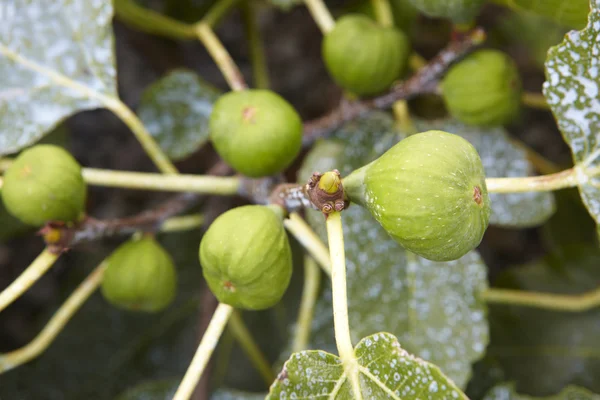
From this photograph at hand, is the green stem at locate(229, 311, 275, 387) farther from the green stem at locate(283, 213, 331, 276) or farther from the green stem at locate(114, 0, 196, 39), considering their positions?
the green stem at locate(114, 0, 196, 39)

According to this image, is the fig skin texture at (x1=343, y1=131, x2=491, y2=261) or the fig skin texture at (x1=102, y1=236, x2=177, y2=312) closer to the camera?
the fig skin texture at (x1=343, y1=131, x2=491, y2=261)

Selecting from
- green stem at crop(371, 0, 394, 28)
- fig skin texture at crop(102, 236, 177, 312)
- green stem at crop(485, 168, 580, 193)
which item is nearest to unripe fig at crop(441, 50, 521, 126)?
green stem at crop(371, 0, 394, 28)

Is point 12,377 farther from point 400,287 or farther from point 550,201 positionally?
point 550,201

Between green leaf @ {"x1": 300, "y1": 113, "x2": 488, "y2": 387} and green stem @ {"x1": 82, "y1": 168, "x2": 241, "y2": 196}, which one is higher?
green stem @ {"x1": 82, "y1": 168, "x2": 241, "y2": 196}

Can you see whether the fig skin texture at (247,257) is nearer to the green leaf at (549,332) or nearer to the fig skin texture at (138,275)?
the fig skin texture at (138,275)

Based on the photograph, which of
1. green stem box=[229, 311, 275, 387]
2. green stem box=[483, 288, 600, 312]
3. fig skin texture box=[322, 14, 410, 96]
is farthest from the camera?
green stem box=[229, 311, 275, 387]

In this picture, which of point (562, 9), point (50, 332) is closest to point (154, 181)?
point (50, 332)

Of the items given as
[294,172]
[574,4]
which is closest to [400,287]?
[574,4]
